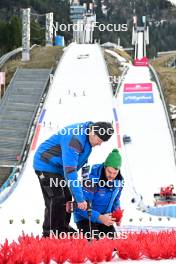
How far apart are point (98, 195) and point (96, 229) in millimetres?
275

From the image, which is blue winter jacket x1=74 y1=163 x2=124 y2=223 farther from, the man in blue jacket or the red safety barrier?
the red safety barrier

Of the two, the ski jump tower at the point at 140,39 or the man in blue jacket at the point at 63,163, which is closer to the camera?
the man in blue jacket at the point at 63,163

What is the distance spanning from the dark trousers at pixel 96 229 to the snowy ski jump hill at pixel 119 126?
4140 mm

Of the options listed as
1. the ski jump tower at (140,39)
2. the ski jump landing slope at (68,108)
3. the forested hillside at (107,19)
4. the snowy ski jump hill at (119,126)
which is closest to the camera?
the snowy ski jump hill at (119,126)

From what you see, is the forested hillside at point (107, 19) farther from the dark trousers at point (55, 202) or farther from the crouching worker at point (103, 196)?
the crouching worker at point (103, 196)

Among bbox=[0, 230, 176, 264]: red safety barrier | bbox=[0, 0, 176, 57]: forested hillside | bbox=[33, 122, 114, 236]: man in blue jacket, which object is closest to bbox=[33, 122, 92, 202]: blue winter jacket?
bbox=[33, 122, 114, 236]: man in blue jacket

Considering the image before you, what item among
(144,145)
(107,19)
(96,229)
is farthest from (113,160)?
(107,19)

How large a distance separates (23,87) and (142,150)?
1115 centimetres

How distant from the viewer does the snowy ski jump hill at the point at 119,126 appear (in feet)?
55.2

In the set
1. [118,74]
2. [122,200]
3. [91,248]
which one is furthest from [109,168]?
[118,74]

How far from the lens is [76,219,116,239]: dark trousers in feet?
16.8

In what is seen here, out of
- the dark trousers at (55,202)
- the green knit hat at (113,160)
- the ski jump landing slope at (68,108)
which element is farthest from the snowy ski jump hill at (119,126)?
the green knit hat at (113,160)

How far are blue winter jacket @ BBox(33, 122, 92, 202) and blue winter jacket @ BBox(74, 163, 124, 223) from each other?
15cm

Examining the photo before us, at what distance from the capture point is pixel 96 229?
515 cm
